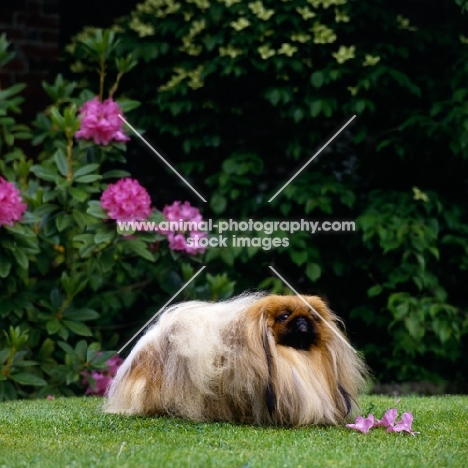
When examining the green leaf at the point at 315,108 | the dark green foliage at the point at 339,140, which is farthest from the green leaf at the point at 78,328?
the green leaf at the point at 315,108

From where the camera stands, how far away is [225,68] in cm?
624

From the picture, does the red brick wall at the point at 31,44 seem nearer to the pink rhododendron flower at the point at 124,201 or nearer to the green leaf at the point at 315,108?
the pink rhododendron flower at the point at 124,201

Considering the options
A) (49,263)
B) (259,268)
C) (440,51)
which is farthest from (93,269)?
(440,51)

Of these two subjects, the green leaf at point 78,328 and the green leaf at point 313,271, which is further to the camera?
the green leaf at point 313,271

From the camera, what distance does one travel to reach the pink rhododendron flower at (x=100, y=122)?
5.62m

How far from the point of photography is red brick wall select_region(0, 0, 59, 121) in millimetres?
6961

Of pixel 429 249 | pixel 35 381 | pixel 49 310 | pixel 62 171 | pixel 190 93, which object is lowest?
pixel 35 381

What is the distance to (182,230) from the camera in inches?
228

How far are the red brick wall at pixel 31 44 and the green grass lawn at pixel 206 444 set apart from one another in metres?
3.34

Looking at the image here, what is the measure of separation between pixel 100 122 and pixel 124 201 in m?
0.59

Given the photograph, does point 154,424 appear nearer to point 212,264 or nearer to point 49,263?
point 49,263

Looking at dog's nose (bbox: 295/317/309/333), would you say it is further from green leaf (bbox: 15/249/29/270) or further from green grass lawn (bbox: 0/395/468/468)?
green leaf (bbox: 15/249/29/270)

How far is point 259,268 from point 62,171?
1491mm

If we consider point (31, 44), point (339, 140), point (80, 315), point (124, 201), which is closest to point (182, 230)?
point (124, 201)
